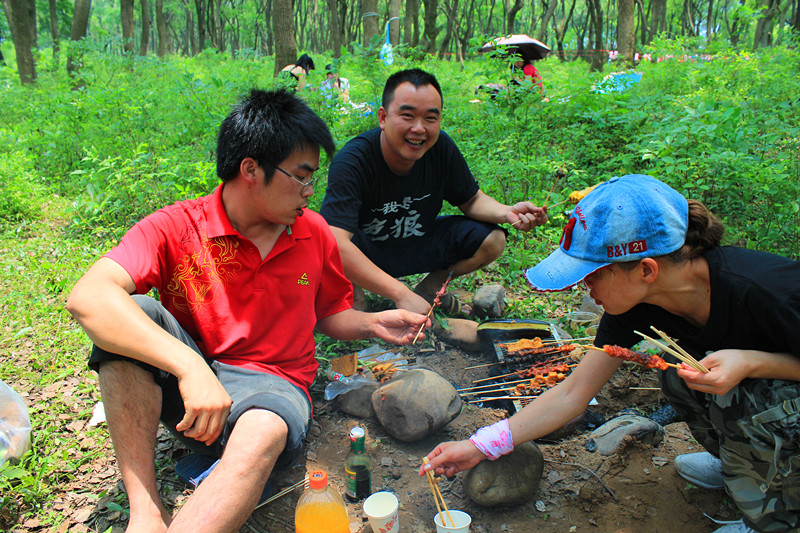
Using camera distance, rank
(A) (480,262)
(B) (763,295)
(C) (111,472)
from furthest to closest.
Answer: (A) (480,262)
(C) (111,472)
(B) (763,295)

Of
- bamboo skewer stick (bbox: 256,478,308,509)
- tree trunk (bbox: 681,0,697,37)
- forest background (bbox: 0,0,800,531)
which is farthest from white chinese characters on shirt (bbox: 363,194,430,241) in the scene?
tree trunk (bbox: 681,0,697,37)

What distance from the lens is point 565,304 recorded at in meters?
4.65

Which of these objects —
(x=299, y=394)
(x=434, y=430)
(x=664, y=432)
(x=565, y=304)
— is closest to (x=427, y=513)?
(x=434, y=430)

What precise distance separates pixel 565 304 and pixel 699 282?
8.72 feet

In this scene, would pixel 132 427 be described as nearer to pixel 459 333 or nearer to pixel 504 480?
pixel 504 480

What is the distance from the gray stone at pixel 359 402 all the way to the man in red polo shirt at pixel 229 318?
1.47ft

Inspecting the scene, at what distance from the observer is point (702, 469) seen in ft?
8.57

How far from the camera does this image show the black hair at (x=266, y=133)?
248 cm

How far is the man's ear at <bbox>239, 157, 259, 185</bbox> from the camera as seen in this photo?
98.3 inches

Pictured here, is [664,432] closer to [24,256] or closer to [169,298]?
[169,298]

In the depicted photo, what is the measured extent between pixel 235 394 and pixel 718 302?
204cm

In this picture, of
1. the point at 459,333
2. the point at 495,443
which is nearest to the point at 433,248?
the point at 459,333

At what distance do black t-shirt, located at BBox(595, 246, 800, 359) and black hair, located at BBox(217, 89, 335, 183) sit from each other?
6.13ft

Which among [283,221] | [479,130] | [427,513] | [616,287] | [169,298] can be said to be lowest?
[427,513]
